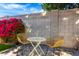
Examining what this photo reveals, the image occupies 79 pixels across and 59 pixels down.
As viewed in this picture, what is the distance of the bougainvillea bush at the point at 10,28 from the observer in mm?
5520

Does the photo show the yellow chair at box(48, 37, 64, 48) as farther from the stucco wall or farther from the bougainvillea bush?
the bougainvillea bush

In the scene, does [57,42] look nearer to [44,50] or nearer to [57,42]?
A: [57,42]

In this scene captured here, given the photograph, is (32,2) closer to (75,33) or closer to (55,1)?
(55,1)

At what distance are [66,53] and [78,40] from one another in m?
0.38

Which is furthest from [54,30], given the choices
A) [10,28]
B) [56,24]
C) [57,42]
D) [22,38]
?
[10,28]

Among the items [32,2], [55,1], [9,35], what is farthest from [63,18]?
[9,35]

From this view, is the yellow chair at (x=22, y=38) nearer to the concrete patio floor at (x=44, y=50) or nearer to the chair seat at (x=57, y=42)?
the concrete patio floor at (x=44, y=50)

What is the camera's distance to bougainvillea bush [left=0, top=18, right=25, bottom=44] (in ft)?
18.1

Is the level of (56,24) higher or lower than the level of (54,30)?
higher

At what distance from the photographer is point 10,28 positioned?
18.2 feet

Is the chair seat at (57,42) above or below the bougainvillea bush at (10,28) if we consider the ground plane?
Answer: below

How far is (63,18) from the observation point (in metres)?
5.53

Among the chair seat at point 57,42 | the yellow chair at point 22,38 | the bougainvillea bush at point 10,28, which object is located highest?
the bougainvillea bush at point 10,28

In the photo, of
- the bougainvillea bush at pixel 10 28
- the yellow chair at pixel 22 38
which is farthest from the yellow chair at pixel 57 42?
the bougainvillea bush at pixel 10 28
